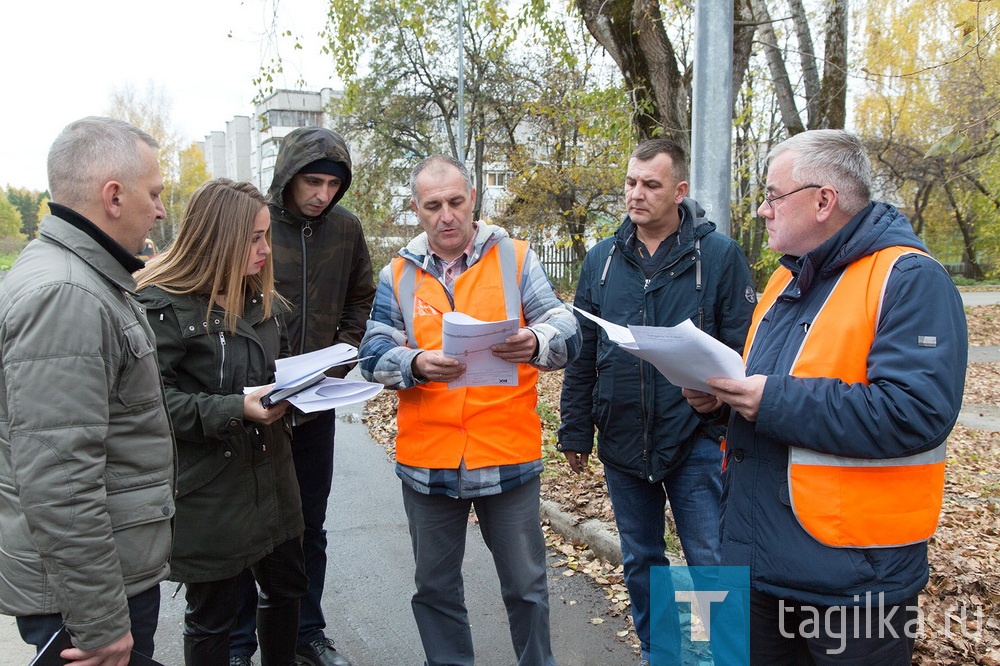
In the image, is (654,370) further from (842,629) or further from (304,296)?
(304,296)

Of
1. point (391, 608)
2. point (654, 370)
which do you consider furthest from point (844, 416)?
point (391, 608)

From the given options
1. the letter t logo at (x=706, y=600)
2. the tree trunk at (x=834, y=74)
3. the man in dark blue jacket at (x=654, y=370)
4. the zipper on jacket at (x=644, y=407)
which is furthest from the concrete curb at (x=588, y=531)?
the tree trunk at (x=834, y=74)

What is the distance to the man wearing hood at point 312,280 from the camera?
3.56 m

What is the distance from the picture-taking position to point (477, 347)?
8.75 ft

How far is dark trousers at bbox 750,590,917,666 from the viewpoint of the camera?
2059mm

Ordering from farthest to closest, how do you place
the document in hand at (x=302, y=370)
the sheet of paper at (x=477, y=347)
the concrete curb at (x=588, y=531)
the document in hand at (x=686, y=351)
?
the concrete curb at (x=588, y=531) → the document in hand at (x=302, y=370) → the sheet of paper at (x=477, y=347) → the document in hand at (x=686, y=351)

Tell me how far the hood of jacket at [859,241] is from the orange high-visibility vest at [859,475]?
3 centimetres

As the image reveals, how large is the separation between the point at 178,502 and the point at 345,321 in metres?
1.38

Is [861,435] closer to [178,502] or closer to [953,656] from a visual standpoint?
[953,656]

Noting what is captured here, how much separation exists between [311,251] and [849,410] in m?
2.59

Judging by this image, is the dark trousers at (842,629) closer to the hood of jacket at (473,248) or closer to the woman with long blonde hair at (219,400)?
the hood of jacket at (473,248)

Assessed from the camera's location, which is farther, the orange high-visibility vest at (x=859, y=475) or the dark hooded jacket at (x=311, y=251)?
the dark hooded jacket at (x=311, y=251)

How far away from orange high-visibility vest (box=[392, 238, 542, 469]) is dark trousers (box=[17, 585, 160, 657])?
1.08 meters

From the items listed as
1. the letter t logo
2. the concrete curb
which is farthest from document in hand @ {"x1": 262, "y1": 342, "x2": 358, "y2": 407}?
the concrete curb
